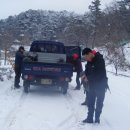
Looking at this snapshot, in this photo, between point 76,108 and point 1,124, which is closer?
point 1,124

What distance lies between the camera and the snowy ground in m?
8.59

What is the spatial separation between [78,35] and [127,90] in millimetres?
51859

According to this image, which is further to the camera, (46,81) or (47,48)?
(47,48)

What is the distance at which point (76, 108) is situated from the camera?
10.9 m

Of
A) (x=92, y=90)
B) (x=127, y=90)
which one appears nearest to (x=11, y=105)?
(x=92, y=90)

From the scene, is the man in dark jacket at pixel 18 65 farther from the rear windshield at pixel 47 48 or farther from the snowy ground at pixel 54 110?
the rear windshield at pixel 47 48

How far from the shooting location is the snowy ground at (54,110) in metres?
8.59

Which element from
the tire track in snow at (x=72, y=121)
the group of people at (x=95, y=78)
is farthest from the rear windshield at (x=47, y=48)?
the group of people at (x=95, y=78)

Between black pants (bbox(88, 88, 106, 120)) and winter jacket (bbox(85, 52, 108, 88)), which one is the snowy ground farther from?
winter jacket (bbox(85, 52, 108, 88))

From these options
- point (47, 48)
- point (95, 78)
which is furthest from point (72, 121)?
point (47, 48)

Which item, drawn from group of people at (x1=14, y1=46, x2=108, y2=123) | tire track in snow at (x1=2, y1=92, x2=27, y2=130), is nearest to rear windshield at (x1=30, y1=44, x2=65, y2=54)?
tire track in snow at (x1=2, y1=92, x2=27, y2=130)

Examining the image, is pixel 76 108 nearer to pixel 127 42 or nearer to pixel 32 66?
pixel 32 66

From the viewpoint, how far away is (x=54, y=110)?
10633 millimetres

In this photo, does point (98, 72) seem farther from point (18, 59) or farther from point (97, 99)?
point (18, 59)
